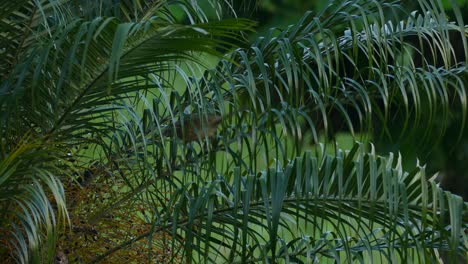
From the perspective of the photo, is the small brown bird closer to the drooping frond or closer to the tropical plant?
the tropical plant

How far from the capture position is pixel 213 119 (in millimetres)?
2689

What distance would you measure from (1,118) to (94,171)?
2.06ft

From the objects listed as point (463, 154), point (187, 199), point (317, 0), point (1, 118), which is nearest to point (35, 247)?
point (1, 118)

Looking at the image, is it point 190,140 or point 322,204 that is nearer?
point 322,204

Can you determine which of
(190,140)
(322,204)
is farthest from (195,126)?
(322,204)

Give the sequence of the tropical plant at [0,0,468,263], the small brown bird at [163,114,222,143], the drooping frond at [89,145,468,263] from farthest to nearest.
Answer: the small brown bird at [163,114,222,143] < the drooping frond at [89,145,468,263] < the tropical plant at [0,0,468,263]

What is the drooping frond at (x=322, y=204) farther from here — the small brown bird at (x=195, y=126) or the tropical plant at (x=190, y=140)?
the small brown bird at (x=195, y=126)

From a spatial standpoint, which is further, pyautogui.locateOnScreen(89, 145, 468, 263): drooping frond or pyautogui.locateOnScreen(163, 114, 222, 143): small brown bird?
pyautogui.locateOnScreen(163, 114, 222, 143): small brown bird

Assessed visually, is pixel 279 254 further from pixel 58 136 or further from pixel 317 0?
pixel 317 0

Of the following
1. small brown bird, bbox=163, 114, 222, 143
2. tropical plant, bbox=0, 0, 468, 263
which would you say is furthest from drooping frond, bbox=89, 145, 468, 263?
small brown bird, bbox=163, 114, 222, 143

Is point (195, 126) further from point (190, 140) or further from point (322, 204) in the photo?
point (322, 204)

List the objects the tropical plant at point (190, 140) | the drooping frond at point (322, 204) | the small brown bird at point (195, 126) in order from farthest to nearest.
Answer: the small brown bird at point (195, 126) → the drooping frond at point (322, 204) → the tropical plant at point (190, 140)

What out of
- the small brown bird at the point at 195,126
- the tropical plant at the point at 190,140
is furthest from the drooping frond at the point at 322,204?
the small brown bird at the point at 195,126

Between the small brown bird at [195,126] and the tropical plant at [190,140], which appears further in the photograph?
the small brown bird at [195,126]
